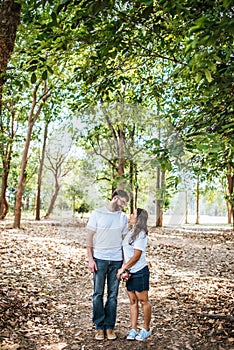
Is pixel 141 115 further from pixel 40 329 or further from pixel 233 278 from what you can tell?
pixel 40 329

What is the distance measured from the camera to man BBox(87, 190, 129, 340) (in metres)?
4.83

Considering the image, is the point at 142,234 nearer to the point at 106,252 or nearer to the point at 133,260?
the point at 133,260

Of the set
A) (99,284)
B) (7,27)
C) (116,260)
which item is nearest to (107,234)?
(116,260)

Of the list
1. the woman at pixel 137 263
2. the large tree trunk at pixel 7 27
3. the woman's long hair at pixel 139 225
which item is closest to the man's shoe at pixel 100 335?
the woman at pixel 137 263

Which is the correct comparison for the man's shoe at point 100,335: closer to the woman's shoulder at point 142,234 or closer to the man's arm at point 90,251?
the man's arm at point 90,251

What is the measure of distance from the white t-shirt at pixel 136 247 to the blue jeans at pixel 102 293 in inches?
7.6

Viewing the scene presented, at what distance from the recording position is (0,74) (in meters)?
4.73

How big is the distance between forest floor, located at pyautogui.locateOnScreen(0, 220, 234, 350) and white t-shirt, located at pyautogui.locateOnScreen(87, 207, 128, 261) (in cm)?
116

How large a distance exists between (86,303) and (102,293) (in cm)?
209

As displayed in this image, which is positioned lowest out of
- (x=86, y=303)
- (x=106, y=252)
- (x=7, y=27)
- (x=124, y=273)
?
(x=86, y=303)

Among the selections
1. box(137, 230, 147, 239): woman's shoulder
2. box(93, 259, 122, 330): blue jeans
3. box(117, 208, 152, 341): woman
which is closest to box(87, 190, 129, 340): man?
box(93, 259, 122, 330): blue jeans

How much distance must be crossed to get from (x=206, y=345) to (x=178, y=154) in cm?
249

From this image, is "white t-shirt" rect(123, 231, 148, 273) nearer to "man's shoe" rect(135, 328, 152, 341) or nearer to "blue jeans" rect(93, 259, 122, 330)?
"blue jeans" rect(93, 259, 122, 330)

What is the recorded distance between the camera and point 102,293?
486cm
